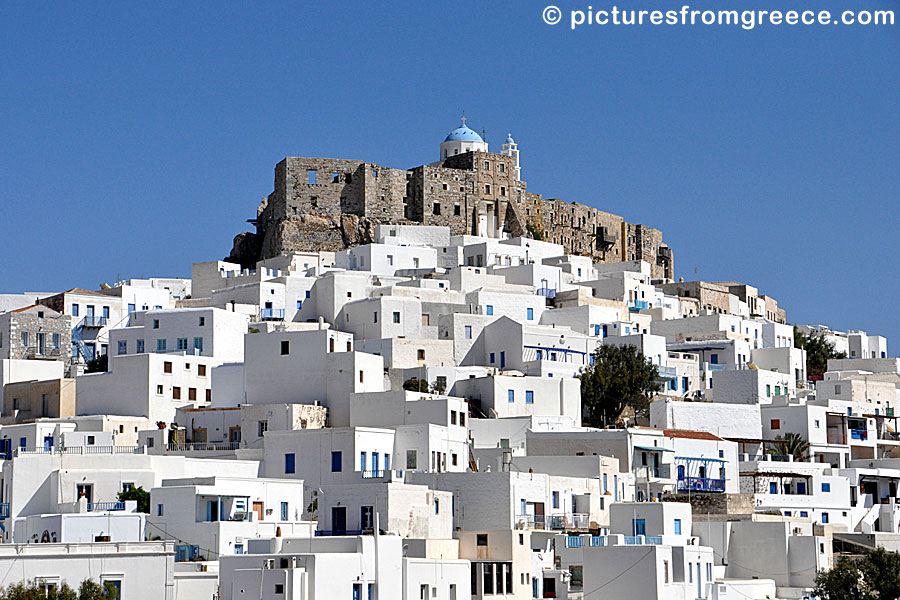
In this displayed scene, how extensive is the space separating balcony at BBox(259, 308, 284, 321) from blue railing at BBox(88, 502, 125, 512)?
2483cm

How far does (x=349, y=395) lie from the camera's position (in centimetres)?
4972

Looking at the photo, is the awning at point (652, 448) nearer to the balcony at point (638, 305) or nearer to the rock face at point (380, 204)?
the balcony at point (638, 305)

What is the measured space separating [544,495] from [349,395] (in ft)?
30.3

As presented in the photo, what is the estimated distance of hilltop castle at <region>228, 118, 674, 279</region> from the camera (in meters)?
82.8

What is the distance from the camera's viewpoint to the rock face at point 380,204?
8269 cm

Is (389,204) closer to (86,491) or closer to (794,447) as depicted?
(794,447)

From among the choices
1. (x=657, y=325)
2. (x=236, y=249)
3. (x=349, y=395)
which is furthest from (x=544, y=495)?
(x=236, y=249)

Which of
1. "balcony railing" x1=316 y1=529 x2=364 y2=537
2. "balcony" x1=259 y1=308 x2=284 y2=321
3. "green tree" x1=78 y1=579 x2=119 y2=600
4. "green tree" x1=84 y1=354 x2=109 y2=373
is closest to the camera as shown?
"green tree" x1=78 y1=579 x2=119 y2=600

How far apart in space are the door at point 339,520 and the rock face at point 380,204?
140 ft

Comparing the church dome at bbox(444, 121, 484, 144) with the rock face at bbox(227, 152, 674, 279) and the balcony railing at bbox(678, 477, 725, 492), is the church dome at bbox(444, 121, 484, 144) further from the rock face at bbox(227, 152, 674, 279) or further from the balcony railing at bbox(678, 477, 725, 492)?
the balcony railing at bbox(678, 477, 725, 492)

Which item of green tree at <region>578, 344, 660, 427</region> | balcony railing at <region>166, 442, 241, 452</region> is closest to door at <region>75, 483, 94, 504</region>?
balcony railing at <region>166, 442, 241, 452</region>

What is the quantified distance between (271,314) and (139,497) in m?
25.2

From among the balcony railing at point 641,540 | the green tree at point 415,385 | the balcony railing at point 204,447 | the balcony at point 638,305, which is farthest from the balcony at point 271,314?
the balcony railing at point 641,540

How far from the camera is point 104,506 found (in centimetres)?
4084
